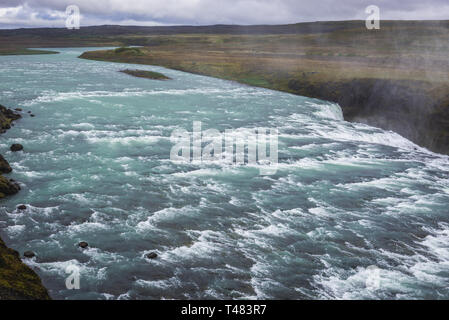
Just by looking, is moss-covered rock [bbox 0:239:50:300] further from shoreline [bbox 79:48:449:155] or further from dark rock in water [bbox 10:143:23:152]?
shoreline [bbox 79:48:449:155]

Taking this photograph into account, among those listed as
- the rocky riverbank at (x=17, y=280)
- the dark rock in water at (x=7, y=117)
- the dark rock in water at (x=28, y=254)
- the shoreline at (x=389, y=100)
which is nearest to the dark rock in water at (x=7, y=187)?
the rocky riverbank at (x=17, y=280)

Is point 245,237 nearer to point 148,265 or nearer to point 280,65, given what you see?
point 148,265

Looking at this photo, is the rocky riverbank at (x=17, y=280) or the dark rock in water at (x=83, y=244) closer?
the rocky riverbank at (x=17, y=280)

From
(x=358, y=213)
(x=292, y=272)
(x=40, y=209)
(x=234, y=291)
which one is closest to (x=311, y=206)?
(x=358, y=213)

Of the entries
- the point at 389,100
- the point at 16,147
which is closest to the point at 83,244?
the point at 16,147

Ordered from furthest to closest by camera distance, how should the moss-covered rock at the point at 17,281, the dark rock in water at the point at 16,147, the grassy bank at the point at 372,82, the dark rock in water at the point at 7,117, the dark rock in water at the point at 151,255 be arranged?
the grassy bank at the point at 372,82
the dark rock in water at the point at 7,117
the dark rock in water at the point at 16,147
the dark rock in water at the point at 151,255
the moss-covered rock at the point at 17,281

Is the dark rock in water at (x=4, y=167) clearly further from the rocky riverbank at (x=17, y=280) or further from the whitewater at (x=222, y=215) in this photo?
the rocky riverbank at (x=17, y=280)

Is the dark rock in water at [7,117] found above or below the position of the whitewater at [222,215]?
above
